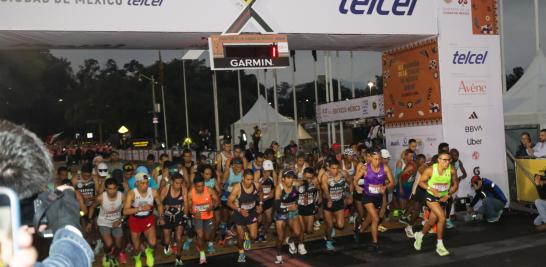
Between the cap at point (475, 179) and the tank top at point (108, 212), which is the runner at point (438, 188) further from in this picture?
the tank top at point (108, 212)

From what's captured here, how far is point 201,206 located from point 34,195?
7468 mm

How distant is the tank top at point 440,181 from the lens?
859 cm

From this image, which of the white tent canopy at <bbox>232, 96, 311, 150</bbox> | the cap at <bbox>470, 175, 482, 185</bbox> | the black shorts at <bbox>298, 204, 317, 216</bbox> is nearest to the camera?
the black shorts at <bbox>298, 204, 317, 216</bbox>

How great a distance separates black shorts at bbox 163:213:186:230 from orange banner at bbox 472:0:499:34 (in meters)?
7.98

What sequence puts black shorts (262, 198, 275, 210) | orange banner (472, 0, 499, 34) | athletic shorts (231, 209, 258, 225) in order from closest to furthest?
athletic shorts (231, 209, 258, 225), black shorts (262, 198, 275, 210), orange banner (472, 0, 499, 34)

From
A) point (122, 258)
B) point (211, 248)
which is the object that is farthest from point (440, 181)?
point (122, 258)

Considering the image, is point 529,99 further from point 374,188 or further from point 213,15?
point 213,15

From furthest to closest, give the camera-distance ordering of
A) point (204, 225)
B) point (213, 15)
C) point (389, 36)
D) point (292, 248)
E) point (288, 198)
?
1. point (389, 36)
2. point (213, 15)
3. point (292, 248)
4. point (204, 225)
5. point (288, 198)

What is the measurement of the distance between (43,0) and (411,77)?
8.23m

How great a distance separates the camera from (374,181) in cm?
909

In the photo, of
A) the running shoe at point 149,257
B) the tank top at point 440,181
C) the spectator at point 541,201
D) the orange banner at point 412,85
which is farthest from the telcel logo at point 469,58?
the running shoe at point 149,257

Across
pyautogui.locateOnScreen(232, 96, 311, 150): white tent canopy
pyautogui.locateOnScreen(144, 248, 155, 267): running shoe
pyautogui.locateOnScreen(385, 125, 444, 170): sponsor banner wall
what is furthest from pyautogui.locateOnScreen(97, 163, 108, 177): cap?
pyautogui.locateOnScreen(232, 96, 311, 150): white tent canopy

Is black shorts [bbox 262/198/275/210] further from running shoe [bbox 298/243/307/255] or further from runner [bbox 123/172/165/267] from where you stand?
runner [bbox 123/172/165/267]

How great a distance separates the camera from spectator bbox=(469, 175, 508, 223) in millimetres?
10797
